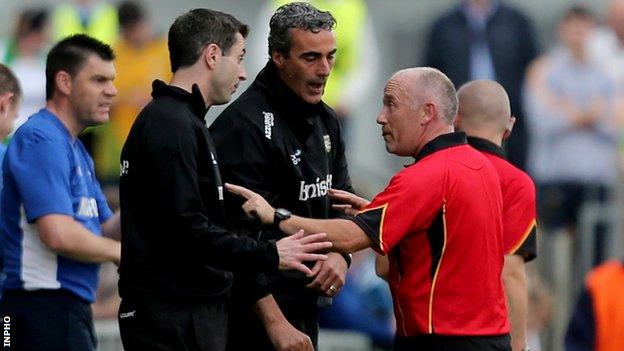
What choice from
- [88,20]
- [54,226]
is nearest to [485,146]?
[54,226]

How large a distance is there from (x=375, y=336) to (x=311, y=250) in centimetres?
775

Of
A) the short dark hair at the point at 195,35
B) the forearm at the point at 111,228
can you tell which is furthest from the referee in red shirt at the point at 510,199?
the forearm at the point at 111,228

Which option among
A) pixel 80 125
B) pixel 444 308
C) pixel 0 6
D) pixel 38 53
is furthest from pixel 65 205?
pixel 0 6

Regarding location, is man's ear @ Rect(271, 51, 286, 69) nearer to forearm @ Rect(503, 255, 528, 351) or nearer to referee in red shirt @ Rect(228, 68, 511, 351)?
referee in red shirt @ Rect(228, 68, 511, 351)

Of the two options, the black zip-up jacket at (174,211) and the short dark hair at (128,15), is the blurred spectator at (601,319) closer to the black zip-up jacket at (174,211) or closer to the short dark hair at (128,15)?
the black zip-up jacket at (174,211)

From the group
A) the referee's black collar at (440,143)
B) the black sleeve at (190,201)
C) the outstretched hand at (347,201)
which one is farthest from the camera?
the outstretched hand at (347,201)

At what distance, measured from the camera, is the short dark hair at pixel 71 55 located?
9195 millimetres

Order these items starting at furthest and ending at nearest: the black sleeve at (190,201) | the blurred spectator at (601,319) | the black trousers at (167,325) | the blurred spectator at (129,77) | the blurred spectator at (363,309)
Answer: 1. the blurred spectator at (129,77)
2. the blurred spectator at (363,309)
3. the blurred spectator at (601,319)
4. the black trousers at (167,325)
5. the black sleeve at (190,201)

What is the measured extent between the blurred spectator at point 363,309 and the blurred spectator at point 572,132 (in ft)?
5.51

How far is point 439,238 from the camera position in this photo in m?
8.52

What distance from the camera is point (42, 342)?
350 inches

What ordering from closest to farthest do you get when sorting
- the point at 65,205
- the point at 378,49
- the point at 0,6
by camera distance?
the point at 65,205 → the point at 0,6 → the point at 378,49

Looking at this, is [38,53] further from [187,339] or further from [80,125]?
[187,339]

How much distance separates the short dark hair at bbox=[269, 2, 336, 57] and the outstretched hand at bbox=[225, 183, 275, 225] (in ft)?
2.70
